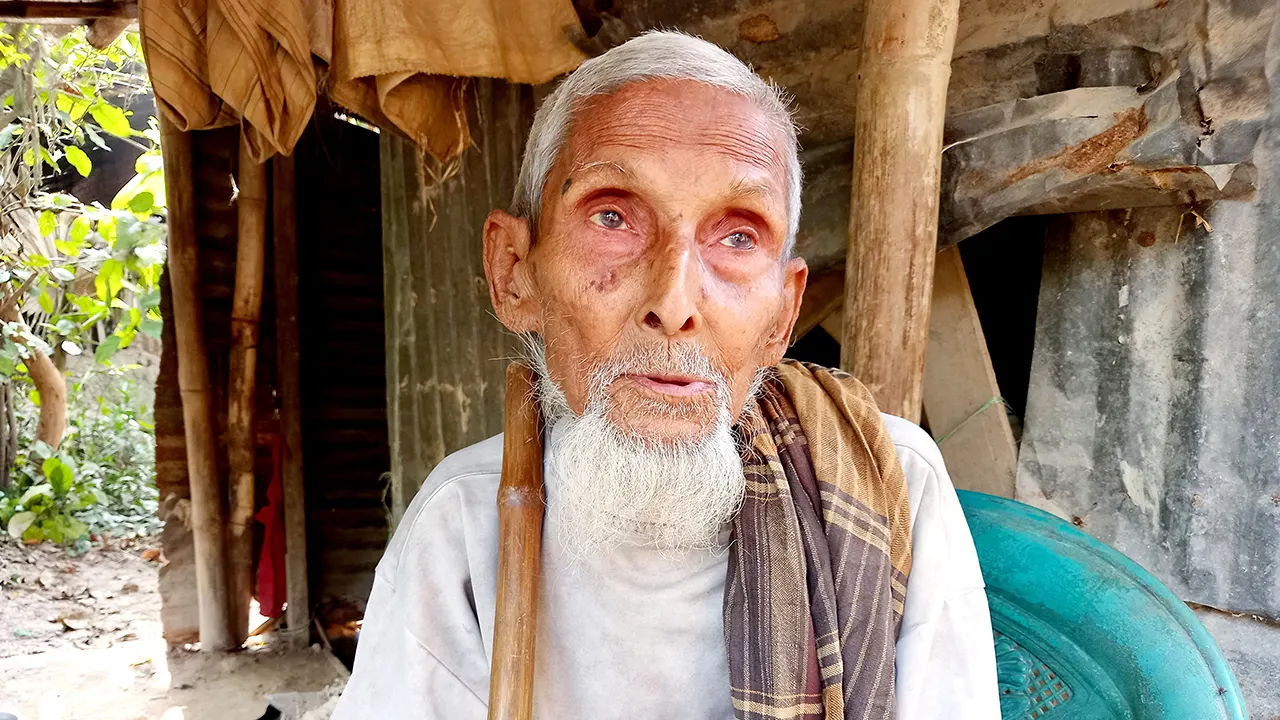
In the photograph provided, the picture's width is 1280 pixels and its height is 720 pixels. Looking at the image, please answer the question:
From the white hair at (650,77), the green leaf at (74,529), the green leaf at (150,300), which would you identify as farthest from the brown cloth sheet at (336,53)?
the green leaf at (74,529)

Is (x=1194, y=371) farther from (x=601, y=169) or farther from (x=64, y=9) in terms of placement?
(x=64, y=9)

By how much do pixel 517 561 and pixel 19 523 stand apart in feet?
24.7

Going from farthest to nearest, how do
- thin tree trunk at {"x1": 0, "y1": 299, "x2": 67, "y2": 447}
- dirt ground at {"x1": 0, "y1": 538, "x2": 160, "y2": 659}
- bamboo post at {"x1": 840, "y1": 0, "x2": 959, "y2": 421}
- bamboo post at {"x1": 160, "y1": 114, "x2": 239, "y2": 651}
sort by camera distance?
thin tree trunk at {"x1": 0, "y1": 299, "x2": 67, "y2": 447} → dirt ground at {"x1": 0, "y1": 538, "x2": 160, "y2": 659} → bamboo post at {"x1": 160, "y1": 114, "x2": 239, "y2": 651} → bamboo post at {"x1": 840, "y1": 0, "x2": 959, "y2": 421}

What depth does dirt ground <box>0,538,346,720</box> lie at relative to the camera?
3.89 meters

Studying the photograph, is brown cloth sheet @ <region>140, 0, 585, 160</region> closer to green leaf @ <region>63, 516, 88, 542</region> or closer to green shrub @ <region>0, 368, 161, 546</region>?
green shrub @ <region>0, 368, 161, 546</region>

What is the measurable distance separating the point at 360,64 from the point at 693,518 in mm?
1821

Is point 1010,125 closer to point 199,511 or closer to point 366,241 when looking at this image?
point 366,241

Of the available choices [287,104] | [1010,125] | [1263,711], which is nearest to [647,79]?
[1010,125]

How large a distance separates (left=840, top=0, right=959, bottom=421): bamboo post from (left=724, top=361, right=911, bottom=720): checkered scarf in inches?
11.3

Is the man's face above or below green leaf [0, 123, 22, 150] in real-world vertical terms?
below

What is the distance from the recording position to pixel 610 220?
135 centimetres

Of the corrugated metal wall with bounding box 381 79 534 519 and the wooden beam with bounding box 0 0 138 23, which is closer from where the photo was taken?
the corrugated metal wall with bounding box 381 79 534 519

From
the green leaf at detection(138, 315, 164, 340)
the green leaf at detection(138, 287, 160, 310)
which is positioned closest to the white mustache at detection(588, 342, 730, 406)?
the green leaf at detection(138, 315, 164, 340)

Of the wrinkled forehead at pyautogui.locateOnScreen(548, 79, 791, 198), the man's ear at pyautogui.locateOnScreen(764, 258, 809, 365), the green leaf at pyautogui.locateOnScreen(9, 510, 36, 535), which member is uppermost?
the wrinkled forehead at pyautogui.locateOnScreen(548, 79, 791, 198)
